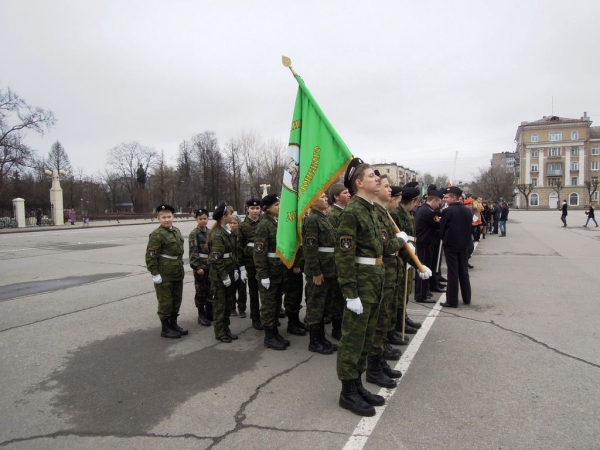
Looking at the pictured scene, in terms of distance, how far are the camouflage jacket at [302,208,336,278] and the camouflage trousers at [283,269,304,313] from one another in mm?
614

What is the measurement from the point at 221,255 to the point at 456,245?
13.6ft

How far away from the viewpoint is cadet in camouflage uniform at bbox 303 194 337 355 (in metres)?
4.81

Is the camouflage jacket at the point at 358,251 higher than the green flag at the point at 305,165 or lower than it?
lower

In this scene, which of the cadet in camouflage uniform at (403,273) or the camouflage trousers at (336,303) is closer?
the cadet in camouflage uniform at (403,273)

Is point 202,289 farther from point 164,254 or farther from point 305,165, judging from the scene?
point 305,165

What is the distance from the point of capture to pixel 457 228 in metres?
7.04

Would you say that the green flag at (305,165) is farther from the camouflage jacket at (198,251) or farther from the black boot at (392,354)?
the camouflage jacket at (198,251)

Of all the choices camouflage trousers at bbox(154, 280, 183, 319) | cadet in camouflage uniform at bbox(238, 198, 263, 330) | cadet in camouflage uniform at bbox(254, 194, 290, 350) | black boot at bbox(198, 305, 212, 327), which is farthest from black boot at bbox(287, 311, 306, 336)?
camouflage trousers at bbox(154, 280, 183, 319)

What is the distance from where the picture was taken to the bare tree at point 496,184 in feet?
268

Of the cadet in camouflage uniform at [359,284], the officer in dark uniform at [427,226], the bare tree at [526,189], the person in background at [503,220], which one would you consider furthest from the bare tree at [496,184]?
the cadet in camouflage uniform at [359,284]

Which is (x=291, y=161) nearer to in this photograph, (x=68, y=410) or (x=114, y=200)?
(x=68, y=410)

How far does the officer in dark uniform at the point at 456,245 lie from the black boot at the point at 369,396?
390cm

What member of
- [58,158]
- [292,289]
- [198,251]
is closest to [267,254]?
[292,289]

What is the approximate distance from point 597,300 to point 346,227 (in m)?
6.34
